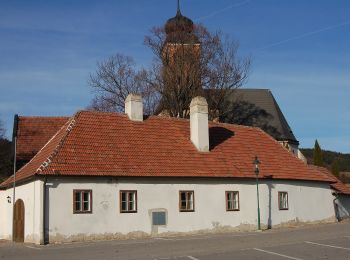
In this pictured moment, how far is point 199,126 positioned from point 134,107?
3727 millimetres

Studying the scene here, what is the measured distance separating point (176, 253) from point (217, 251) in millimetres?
1362

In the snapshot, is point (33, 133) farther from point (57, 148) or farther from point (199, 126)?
point (199, 126)

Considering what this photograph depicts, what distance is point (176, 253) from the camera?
16906 millimetres

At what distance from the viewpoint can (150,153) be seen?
89.4 ft

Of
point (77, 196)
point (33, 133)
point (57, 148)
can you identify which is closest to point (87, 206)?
point (77, 196)

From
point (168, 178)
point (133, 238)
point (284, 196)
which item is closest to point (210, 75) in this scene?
point (284, 196)

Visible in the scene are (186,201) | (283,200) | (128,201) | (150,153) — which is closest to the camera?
(128,201)

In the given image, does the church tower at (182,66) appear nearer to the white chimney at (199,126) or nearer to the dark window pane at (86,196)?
the white chimney at (199,126)

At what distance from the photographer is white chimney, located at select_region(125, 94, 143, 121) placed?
95.5 ft

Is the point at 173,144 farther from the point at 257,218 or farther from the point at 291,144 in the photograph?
the point at 291,144

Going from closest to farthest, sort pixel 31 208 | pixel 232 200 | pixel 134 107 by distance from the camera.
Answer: pixel 31 208 < pixel 232 200 < pixel 134 107

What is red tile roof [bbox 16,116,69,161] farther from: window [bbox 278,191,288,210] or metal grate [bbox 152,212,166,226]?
window [bbox 278,191,288,210]

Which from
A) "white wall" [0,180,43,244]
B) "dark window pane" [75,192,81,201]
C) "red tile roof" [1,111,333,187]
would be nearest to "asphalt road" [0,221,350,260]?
"white wall" [0,180,43,244]

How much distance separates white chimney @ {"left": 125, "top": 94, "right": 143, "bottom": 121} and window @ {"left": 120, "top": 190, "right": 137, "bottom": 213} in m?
5.40
